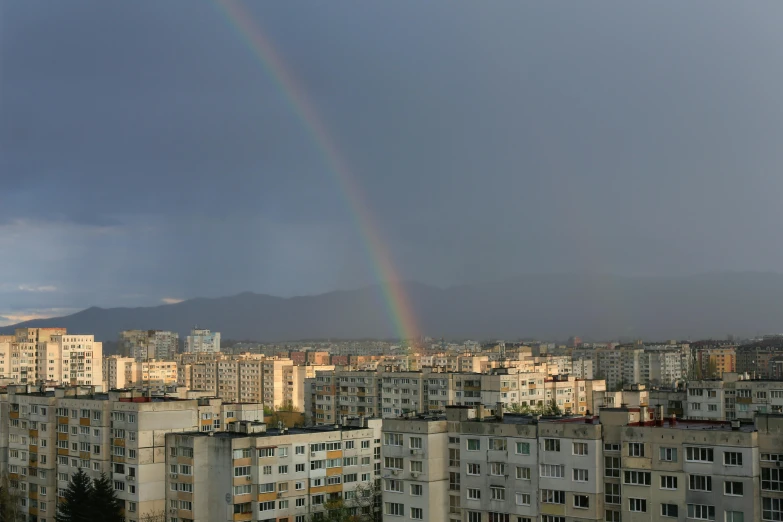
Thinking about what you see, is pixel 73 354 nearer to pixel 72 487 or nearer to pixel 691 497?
pixel 72 487

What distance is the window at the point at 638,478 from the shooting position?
71.5ft

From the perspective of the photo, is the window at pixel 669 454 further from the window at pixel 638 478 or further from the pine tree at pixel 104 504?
the pine tree at pixel 104 504

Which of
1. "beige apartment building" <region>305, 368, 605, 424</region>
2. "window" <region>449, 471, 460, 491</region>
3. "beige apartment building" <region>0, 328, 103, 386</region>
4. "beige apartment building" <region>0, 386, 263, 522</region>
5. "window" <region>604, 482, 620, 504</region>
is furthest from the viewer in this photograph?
"beige apartment building" <region>0, 328, 103, 386</region>

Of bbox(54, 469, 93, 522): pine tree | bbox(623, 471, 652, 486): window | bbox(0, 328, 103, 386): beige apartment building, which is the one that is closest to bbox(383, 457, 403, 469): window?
bbox(623, 471, 652, 486): window

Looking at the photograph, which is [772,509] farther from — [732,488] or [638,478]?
[638,478]

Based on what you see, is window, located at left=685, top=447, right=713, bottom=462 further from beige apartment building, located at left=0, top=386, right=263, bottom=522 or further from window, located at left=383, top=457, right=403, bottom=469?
beige apartment building, located at left=0, top=386, right=263, bottom=522

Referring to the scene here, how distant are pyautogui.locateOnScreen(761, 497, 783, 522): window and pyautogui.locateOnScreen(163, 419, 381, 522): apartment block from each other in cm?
1290

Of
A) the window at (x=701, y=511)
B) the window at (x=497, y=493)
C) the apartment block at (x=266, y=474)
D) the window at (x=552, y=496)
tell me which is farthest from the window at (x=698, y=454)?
the apartment block at (x=266, y=474)

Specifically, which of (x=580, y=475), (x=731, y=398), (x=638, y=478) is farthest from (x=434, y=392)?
(x=638, y=478)

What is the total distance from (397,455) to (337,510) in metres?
4.09

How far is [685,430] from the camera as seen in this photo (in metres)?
21.5

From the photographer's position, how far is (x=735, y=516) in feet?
67.4

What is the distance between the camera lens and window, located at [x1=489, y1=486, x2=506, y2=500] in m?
24.3

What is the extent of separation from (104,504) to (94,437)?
378cm
